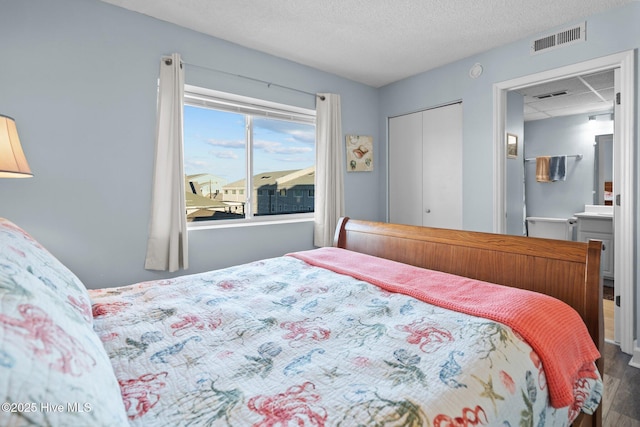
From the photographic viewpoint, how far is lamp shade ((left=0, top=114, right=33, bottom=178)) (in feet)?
4.98

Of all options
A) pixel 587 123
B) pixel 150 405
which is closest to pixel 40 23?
pixel 150 405

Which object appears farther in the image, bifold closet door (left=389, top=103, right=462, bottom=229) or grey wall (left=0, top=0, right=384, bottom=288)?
bifold closet door (left=389, top=103, right=462, bottom=229)

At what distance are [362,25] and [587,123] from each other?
4.16 meters

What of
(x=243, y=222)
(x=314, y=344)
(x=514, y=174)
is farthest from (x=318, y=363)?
(x=514, y=174)

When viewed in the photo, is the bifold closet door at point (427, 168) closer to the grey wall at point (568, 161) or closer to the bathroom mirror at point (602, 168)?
the grey wall at point (568, 161)

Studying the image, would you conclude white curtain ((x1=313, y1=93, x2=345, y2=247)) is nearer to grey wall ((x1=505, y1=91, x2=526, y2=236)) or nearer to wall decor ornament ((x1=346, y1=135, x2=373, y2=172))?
wall decor ornament ((x1=346, y1=135, x2=373, y2=172))

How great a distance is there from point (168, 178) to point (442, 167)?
9.08 feet

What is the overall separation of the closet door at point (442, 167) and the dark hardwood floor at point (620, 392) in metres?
1.58

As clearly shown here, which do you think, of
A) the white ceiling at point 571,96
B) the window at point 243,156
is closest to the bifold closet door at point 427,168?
the white ceiling at point 571,96

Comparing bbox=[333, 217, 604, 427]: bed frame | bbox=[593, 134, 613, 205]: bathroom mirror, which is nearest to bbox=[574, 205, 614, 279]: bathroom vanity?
bbox=[593, 134, 613, 205]: bathroom mirror

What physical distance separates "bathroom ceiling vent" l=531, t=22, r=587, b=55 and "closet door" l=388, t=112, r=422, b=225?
1255 millimetres

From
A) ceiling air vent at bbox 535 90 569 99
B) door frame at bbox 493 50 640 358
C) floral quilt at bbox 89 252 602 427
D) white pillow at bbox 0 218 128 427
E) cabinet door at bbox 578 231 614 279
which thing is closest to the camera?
white pillow at bbox 0 218 128 427

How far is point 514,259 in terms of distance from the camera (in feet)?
5.20

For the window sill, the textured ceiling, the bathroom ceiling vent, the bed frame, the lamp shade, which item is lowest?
the bed frame
